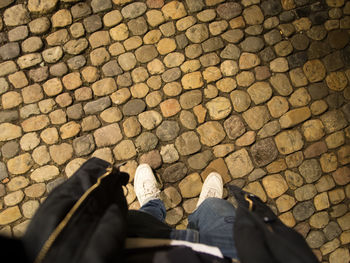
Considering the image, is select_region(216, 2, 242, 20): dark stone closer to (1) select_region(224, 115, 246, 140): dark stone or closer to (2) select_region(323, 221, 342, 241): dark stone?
(1) select_region(224, 115, 246, 140): dark stone

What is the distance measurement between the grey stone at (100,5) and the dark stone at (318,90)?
2.33 meters

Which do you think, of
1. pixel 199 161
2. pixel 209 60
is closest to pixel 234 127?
pixel 199 161

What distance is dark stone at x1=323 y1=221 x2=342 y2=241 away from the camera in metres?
2.30

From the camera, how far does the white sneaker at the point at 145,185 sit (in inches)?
84.4

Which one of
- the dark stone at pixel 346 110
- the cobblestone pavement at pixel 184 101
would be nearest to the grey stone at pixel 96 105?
the cobblestone pavement at pixel 184 101

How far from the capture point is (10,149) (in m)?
2.29

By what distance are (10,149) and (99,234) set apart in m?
1.86

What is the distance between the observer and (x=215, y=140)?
A: 2.37m

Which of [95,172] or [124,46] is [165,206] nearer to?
[95,172]

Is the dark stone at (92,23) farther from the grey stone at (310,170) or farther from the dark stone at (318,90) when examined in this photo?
the grey stone at (310,170)

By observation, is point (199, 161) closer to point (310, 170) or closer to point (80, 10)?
point (310, 170)

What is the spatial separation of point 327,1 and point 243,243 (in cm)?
289

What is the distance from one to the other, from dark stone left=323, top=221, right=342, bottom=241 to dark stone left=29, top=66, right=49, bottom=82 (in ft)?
10.6

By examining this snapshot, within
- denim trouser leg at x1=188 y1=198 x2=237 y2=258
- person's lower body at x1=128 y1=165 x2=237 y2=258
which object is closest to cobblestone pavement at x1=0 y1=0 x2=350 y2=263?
person's lower body at x1=128 y1=165 x2=237 y2=258
